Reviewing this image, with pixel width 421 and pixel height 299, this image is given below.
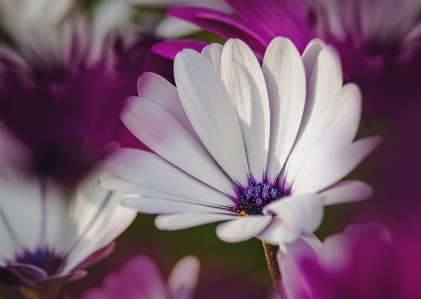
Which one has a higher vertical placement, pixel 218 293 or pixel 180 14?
pixel 180 14

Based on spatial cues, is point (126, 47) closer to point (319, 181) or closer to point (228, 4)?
point (228, 4)

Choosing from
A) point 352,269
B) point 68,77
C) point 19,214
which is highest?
point 68,77

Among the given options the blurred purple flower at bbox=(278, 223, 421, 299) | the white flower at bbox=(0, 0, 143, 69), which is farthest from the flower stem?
the white flower at bbox=(0, 0, 143, 69)

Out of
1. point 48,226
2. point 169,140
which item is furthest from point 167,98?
point 48,226

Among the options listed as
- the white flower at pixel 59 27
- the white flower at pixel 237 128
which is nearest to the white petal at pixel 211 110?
the white flower at pixel 237 128

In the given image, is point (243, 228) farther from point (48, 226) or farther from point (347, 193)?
point (48, 226)

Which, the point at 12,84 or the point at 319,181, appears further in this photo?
the point at 12,84

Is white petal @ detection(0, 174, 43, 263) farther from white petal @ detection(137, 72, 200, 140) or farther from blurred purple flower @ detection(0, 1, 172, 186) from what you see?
white petal @ detection(137, 72, 200, 140)

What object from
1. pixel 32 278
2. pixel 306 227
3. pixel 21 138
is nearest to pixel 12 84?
pixel 21 138
